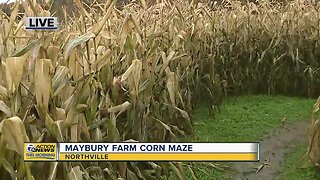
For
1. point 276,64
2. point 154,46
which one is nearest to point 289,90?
point 276,64

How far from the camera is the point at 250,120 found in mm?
2953

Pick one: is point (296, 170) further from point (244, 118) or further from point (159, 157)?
point (159, 157)

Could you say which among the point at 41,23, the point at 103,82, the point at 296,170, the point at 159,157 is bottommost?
the point at 296,170

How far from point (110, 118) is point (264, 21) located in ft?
8.14

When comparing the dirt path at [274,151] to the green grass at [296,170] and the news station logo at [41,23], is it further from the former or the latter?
the news station logo at [41,23]

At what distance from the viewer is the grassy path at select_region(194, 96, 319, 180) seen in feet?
7.24

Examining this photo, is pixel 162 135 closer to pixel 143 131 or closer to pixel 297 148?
pixel 143 131

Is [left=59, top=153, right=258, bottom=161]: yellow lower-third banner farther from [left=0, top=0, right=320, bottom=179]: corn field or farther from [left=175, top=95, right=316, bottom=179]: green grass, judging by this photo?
[left=175, top=95, right=316, bottom=179]: green grass

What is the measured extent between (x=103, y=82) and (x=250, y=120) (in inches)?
60.7

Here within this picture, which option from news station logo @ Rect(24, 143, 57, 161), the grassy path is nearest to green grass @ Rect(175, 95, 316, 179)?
the grassy path

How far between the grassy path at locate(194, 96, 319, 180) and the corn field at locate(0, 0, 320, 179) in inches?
4.5

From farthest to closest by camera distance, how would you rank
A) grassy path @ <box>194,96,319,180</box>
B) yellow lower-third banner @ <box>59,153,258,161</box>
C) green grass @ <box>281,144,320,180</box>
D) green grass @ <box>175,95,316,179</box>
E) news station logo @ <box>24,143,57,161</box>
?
green grass @ <box>175,95,316,179</box>
grassy path @ <box>194,96,319,180</box>
green grass @ <box>281,144,320,180</box>
yellow lower-third banner @ <box>59,153,258,161</box>
news station logo @ <box>24,143,57,161</box>

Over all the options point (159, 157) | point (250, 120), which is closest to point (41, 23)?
point (159, 157)

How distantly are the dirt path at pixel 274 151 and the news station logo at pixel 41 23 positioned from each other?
112 cm
